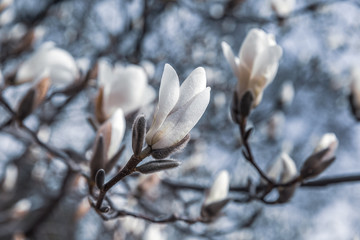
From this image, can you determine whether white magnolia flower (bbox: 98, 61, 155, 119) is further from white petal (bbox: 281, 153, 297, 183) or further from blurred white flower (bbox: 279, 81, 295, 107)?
blurred white flower (bbox: 279, 81, 295, 107)

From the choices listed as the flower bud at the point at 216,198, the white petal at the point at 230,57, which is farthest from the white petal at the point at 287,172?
the white petal at the point at 230,57

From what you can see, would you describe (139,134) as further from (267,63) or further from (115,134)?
(267,63)

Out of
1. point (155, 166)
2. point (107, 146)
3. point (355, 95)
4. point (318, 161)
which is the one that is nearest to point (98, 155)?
point (107, 146)

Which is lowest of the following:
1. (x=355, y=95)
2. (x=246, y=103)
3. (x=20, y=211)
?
(x=20, y=211)

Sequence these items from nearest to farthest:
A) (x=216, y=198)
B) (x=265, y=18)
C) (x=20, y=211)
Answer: (x=216, y=198) < (x=20, y=211) < (x=265, y=18)

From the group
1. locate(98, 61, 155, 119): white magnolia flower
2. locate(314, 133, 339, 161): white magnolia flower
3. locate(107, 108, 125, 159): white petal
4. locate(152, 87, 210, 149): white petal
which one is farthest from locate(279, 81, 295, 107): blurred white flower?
locate(152, 87, 210, 149): white petal

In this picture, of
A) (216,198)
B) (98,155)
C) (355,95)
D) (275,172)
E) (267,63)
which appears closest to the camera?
(98,155)

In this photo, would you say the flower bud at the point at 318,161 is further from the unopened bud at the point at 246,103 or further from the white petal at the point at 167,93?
the white petal at the point at 167,93
